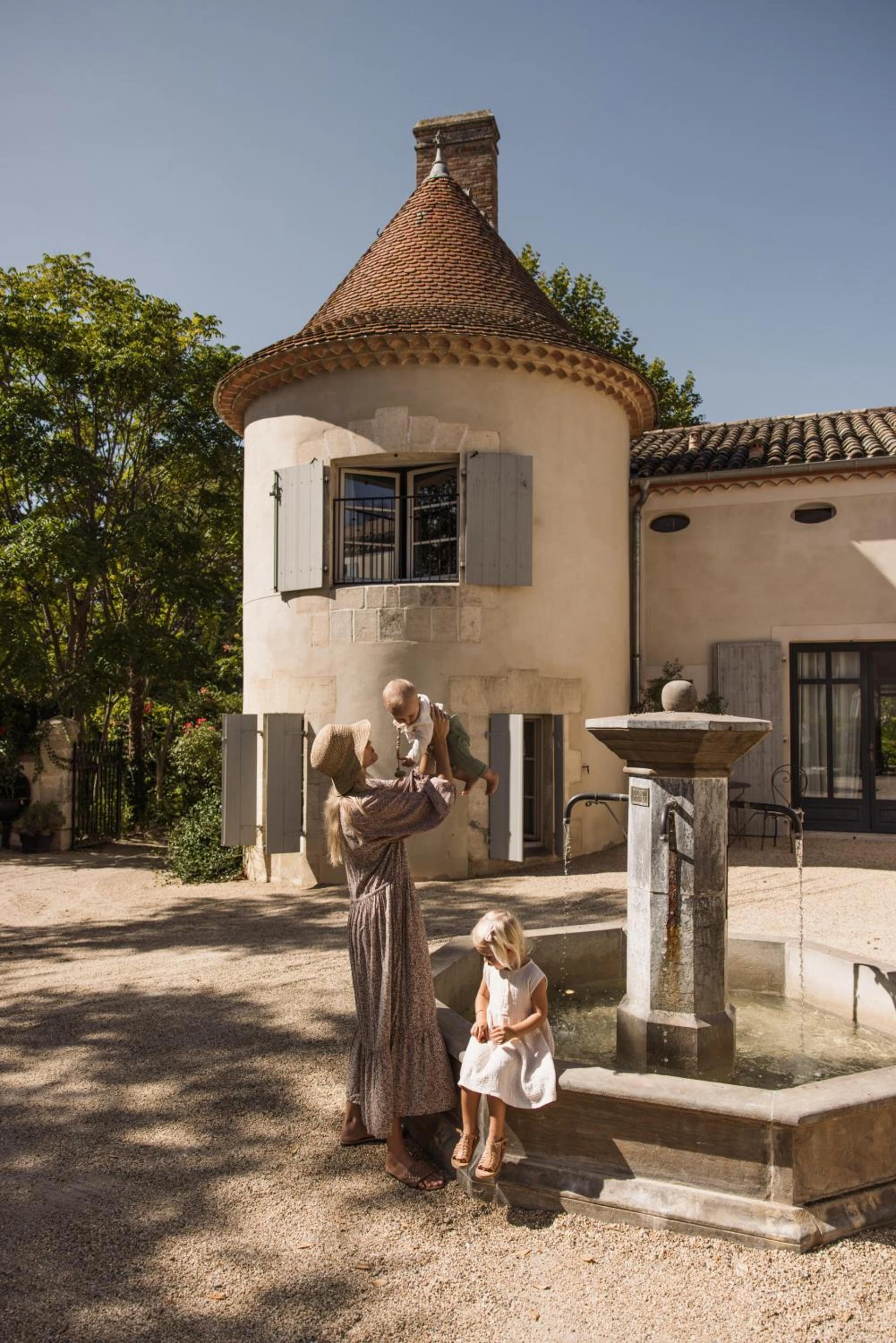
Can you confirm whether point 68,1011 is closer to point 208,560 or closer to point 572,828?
point 572,828

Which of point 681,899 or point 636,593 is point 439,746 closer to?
point 681,899

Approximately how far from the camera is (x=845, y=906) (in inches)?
314

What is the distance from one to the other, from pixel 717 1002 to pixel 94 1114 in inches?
108

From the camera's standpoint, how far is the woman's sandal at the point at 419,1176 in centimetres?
334

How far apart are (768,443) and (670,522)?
6.33 ft

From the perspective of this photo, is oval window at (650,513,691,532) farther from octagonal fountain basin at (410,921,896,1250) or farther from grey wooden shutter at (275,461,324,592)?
octagonal fountain basin at (410,921,896,1250)

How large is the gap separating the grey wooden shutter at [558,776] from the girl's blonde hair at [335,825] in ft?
21.4

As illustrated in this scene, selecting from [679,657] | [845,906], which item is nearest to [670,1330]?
[845,906]

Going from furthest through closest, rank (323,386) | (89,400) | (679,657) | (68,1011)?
(89,400) → (679,657) → (323,386) → (68,1011)

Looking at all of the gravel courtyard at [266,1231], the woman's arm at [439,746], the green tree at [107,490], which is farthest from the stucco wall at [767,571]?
the woman's arm at [439,746]

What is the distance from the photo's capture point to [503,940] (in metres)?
3.30

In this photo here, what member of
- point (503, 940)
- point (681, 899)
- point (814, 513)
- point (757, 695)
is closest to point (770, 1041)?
point (681, 899)

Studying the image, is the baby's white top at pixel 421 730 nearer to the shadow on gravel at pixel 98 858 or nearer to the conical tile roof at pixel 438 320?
the conical tile roof at pixel 438 320

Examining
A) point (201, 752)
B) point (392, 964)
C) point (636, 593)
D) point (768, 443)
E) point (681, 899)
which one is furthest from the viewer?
point (768, 443)
